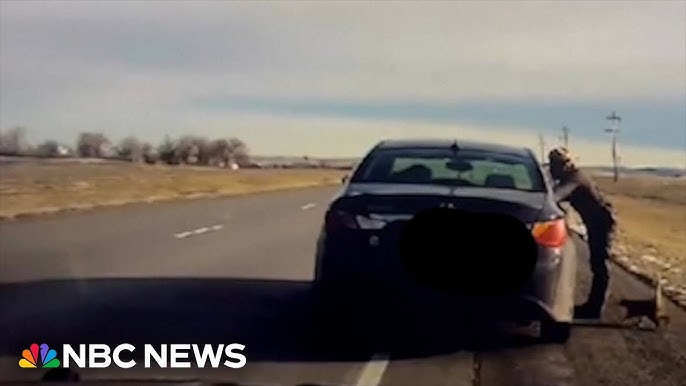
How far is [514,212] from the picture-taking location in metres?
5.75

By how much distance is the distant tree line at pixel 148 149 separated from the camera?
532 cm

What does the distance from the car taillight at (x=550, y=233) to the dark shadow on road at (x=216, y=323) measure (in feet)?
1.60

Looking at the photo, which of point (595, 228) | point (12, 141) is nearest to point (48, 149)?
point (12, 141)

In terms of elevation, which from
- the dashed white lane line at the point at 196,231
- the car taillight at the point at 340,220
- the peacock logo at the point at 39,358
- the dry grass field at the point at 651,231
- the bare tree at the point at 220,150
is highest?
the bare tree at the point at 220,150

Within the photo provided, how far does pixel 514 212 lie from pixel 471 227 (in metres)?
0.33

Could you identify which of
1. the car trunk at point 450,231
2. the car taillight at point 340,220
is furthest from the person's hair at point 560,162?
the car taillight at point 340,220

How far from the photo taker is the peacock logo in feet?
16.6

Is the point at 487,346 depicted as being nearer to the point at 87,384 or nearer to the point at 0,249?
the point at 87,384

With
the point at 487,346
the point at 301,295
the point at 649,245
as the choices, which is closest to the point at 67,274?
the point at 301,295

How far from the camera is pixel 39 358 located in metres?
5.14

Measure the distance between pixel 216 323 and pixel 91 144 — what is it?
103cm

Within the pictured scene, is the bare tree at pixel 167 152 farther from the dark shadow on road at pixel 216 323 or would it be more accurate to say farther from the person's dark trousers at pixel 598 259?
the person's dark trousers at pixel 598 259

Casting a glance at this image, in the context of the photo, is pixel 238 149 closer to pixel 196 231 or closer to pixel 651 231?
pixel 196 231

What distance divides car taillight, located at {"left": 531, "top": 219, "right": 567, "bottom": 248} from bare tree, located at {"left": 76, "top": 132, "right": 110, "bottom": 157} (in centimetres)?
195
